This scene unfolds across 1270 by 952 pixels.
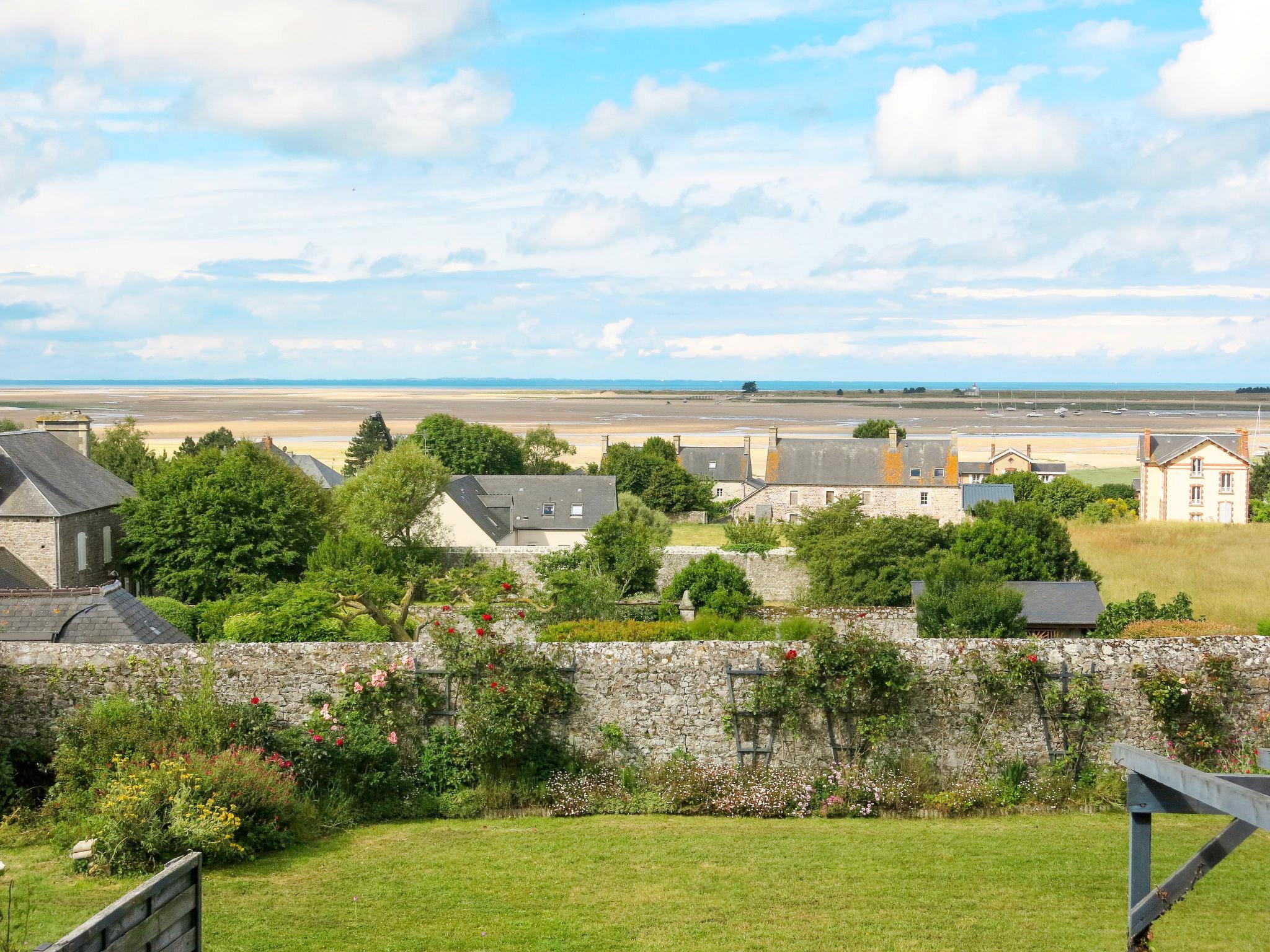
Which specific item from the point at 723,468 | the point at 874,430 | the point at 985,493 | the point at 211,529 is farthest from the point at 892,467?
the point at 211,529

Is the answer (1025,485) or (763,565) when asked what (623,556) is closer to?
(763,565)

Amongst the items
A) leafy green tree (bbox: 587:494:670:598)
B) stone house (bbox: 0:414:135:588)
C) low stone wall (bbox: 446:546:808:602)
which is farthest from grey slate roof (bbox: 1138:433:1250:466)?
stone house (bbox: 0:414:135:588)

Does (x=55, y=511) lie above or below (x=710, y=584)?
above

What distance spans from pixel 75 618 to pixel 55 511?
18.1m

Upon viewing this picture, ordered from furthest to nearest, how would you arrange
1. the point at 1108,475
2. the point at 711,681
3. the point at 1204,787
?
the point at 1108,475
the point at 711,681
the point at 1204,787

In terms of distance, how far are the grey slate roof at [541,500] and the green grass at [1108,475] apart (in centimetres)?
4533

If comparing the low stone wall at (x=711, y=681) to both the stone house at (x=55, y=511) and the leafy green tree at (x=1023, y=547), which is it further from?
the stone house at (x=55, y=511)

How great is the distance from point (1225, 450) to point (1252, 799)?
64649 mm

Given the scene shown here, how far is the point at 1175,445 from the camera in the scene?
63.1 metres

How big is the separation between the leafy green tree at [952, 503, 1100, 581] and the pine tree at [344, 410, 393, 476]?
51.1m

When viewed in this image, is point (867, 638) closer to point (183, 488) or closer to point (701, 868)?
point (701, 868)

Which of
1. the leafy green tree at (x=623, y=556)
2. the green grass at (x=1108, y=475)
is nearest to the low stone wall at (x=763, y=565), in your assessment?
the leafy green tree at (x=623, y=556)

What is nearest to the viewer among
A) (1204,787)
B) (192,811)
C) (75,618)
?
(1204,787)

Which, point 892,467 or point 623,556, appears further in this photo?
point 892,467
